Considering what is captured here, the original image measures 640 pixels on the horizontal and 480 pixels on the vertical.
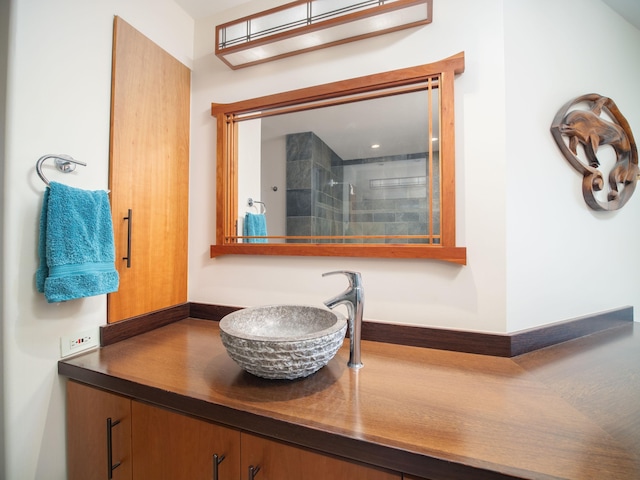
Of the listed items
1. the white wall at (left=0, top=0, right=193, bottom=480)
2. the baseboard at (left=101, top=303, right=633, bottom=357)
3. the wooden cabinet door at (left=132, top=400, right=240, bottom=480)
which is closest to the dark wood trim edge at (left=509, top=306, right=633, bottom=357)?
the baseboard at (left=101, top=303, right=633, bottom=357)

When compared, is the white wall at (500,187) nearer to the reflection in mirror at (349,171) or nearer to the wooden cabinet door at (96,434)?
the reflection in mirror at (349,171)

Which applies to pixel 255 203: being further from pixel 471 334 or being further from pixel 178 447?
pixel 471 334

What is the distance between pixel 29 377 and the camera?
2.86 feet

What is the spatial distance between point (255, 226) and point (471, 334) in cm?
103

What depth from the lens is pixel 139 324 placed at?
3.96 ft

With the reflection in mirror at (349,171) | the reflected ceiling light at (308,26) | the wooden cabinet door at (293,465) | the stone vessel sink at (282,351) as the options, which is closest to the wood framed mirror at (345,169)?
the reflection in mirror at (349,171)

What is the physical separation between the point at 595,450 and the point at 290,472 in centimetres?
62

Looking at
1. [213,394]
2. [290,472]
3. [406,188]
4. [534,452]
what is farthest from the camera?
[406,188]

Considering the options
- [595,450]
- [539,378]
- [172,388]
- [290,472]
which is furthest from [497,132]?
[172,388]

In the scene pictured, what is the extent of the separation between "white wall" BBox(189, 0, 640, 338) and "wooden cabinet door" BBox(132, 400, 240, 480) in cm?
60

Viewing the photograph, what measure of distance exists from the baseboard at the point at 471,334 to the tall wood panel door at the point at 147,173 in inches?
2.0

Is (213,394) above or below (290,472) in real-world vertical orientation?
above

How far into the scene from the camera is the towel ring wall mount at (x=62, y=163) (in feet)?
2.87

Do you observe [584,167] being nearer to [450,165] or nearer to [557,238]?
[557,238]
